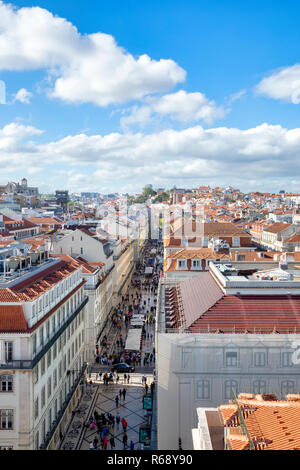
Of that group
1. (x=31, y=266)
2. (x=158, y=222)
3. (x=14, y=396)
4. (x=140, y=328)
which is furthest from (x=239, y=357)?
(x=158, y=222)

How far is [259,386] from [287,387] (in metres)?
1.58

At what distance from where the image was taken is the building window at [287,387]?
25.1 m

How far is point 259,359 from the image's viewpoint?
25312 mm

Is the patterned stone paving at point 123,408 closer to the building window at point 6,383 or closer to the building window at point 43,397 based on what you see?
the building window at point 43,397

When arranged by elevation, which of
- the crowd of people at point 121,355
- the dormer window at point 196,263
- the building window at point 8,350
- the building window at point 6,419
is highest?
the dormer window at point 196,263

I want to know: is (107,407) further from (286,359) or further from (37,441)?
(286,359)

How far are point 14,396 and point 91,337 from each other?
A: 2138cm

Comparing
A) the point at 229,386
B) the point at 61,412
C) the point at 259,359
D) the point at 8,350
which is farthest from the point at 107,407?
the point at 259,359

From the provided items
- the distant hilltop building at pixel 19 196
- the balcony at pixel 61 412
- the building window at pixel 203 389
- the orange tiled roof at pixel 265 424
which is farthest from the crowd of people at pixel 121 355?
the distant hilltop building at pixel 19 196

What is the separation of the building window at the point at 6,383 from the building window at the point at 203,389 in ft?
35.1

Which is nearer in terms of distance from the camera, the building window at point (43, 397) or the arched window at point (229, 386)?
the arched window at point (229, 386)
